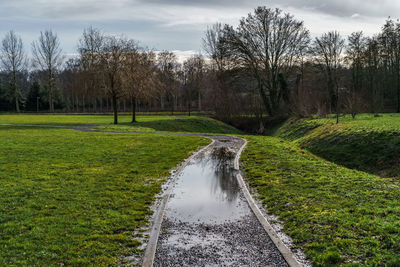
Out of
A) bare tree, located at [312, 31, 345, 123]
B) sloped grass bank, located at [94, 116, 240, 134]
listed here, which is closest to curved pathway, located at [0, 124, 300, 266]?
sloped grass bank, located at [94, 116, 240, 134]

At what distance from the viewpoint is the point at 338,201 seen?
816 cm

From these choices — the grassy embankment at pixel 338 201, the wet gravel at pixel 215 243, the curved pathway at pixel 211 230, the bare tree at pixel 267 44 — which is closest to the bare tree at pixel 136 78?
the bare tree at pixel 267 44

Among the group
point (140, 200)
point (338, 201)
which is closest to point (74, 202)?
point (140, 200)

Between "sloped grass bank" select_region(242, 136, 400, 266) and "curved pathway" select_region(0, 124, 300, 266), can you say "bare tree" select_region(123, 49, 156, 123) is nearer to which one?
"sloped grass bank" select_region(242, 136, 400, 266)

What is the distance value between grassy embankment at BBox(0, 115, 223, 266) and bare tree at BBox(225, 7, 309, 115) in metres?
29.7

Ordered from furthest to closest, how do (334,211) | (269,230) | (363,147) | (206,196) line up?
(363,147)
(206,196)
(334,211)
(269,230)

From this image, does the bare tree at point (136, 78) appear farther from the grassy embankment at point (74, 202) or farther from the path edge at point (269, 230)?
the path edge at point (269, 230)

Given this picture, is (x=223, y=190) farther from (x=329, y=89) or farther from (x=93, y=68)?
(x=329, y=89)

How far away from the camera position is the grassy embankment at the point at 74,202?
5488mm

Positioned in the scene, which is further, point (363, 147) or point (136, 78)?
point (136, 78)

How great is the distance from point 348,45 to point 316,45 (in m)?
5.40

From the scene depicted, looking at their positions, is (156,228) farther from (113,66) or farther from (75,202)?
(113,66)

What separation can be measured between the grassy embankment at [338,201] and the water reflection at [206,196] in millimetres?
888

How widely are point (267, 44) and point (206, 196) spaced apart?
123 ft
